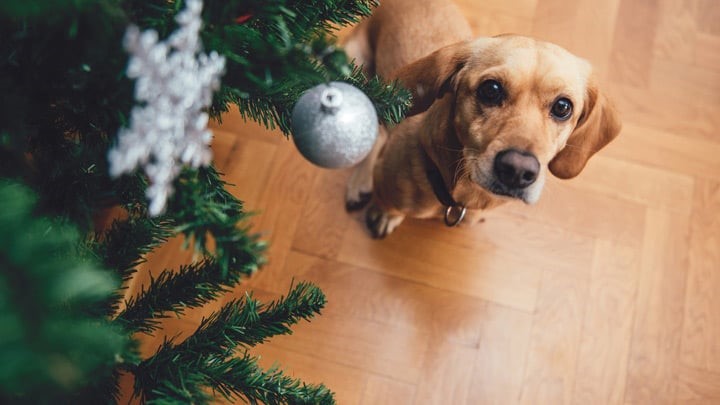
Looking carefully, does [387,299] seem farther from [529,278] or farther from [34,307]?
[34,307]

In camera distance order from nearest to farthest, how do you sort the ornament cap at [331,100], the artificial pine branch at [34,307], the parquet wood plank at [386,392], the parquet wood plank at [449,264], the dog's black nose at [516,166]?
the artificial pine branch at [34,307]
the ornament cap at [331,100]
the dog's black nose at [516,166]
the parquet wood plank at [386,392]
the parquet wood plank at [449,264]

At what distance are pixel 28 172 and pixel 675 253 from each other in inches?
59.1

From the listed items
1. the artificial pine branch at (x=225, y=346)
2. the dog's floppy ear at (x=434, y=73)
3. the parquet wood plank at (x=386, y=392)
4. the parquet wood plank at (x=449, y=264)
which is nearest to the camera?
the artificial pine branch at (x=225, y=346)

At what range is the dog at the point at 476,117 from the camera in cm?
100

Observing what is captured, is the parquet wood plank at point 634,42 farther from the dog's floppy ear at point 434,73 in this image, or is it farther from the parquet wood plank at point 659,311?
the dog's floppy ear at point 434,73

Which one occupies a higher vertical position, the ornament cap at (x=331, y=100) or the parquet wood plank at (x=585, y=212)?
the ornament cap at (x=331, y=100)

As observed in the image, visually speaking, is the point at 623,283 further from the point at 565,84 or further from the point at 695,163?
the point at 565,84

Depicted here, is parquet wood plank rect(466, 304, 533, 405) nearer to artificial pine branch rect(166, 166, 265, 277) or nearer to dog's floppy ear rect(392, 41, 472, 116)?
dog's floppy ear rect(392, 41, 472, 116)

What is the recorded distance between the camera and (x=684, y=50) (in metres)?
1.68

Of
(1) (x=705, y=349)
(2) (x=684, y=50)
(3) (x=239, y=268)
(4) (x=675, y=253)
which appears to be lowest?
(1) (x=705, y=349)

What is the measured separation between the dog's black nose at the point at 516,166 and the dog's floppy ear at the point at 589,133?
0.77 feet

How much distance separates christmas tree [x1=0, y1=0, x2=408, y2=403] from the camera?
0.41 metres

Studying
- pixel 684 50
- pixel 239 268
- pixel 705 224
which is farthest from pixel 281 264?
pixel 684 50

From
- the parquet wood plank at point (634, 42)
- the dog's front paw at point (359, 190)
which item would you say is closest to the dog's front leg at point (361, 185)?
the dog's front paw at point (359, 190)
